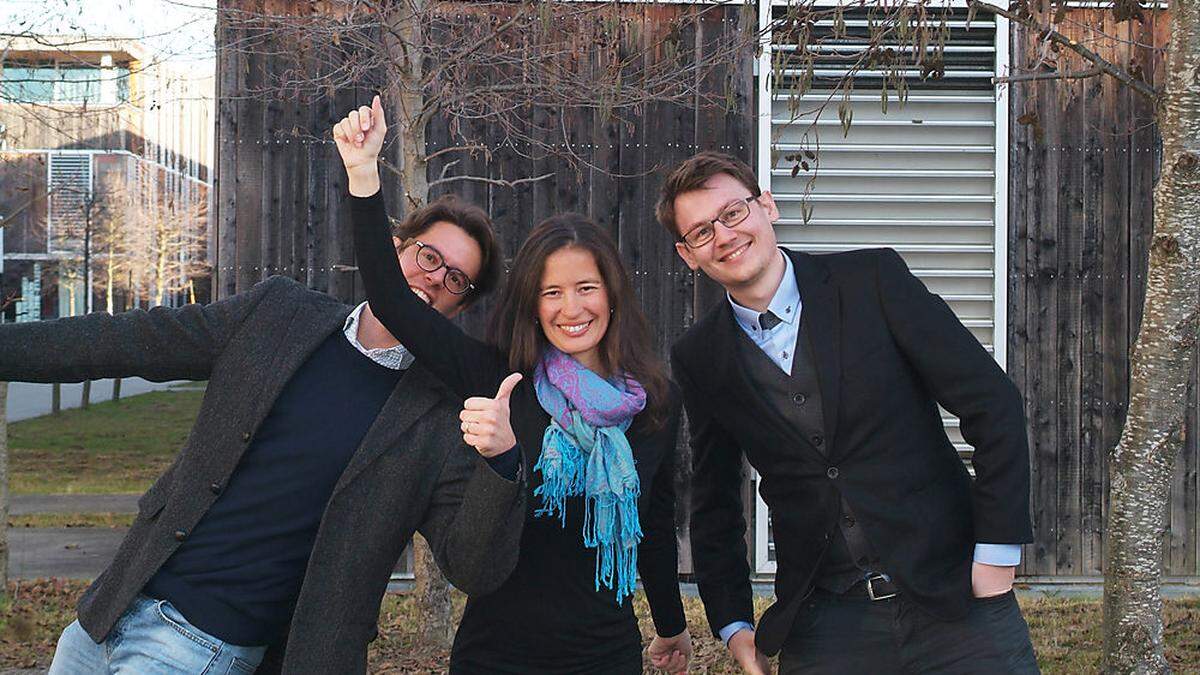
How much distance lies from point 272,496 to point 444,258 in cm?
75

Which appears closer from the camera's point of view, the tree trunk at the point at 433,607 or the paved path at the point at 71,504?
the tree trunk at the point at 433,607

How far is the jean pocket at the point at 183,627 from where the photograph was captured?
2.68m

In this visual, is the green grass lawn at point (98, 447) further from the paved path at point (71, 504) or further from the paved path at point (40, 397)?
the paved path at point (40, 397)

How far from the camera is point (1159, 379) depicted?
16.3 ft

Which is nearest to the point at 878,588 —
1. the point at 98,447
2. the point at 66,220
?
the point at 98,447

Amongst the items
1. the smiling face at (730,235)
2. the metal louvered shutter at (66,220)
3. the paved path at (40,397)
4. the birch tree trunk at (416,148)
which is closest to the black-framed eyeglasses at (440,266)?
the smiling face at (730,235)

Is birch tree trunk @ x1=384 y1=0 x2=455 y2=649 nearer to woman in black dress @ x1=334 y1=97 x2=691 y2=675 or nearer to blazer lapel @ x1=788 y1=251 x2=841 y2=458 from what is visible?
woman in black dress @ x1=334 y1=97 x2=691 y2=675

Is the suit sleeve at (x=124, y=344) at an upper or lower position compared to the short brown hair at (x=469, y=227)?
lower

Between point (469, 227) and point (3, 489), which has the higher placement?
point (469, 227)

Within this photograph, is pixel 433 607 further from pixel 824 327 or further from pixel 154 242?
pixel 154 242

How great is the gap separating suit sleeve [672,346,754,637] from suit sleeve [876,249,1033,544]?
2.11 feet

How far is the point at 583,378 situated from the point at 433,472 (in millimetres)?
445

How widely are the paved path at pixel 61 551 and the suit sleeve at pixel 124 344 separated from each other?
5.47 metres

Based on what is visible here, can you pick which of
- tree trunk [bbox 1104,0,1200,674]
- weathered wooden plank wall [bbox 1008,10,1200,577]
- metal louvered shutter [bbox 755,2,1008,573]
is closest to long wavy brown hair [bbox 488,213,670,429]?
tree trunk [bbox 1104,0,1200,674]
